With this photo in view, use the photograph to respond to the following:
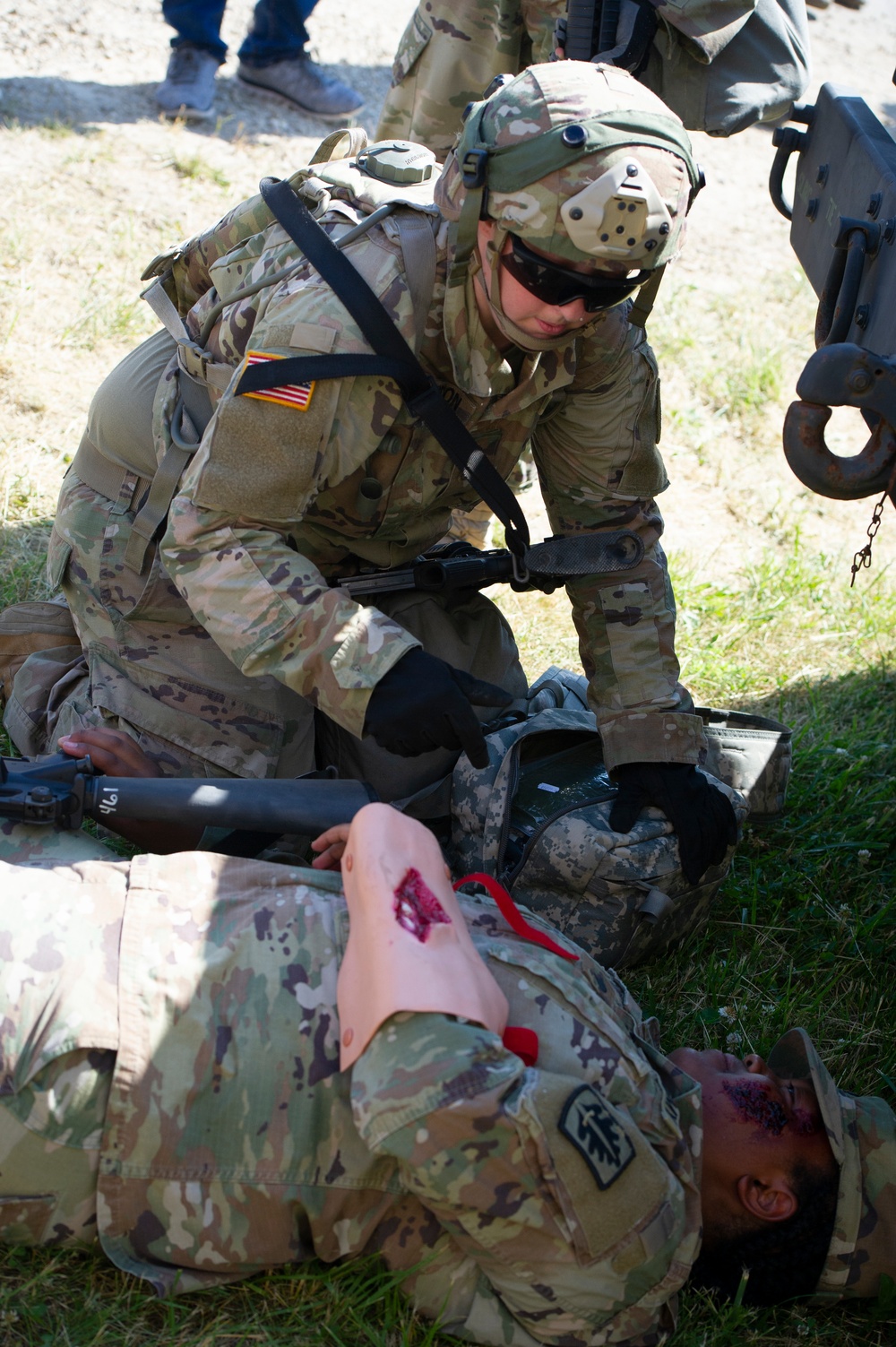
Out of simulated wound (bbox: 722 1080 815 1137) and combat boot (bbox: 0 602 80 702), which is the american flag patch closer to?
combat boot (bbox: 0 602 80 702)

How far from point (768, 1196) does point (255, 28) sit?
24.1 feet

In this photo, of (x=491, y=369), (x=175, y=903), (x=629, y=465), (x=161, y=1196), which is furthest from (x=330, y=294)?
(x=161, y=1196)

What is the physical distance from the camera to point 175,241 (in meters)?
6.31

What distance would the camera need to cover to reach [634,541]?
3.41 metres

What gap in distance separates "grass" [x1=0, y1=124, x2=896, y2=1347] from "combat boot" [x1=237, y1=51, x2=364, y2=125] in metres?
0.82

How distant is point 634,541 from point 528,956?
139 cm

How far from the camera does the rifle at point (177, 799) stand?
2666mm

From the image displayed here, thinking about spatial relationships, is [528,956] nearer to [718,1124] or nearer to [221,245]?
[718,1124]

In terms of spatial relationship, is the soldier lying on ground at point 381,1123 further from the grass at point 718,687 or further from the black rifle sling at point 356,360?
the black rifle sling at point 356,360

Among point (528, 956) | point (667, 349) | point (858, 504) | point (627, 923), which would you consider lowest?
point (627, 923)

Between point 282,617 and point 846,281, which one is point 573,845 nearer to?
point 282,617

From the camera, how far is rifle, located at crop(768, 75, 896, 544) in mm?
2223

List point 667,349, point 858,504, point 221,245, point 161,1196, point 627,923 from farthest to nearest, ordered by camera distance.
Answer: point 667,349, point 858,504, point 221,245, point 627,923, point 161,1196

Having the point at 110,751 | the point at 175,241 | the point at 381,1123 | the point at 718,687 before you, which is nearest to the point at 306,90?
the point at 175,241
